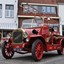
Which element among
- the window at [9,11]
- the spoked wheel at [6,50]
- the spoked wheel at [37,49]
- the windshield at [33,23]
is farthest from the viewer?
the window at [9,11]

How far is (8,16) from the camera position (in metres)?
45.1

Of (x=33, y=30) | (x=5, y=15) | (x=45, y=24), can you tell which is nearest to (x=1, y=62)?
(x=33, y=30)

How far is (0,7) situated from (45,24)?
96.7 feet

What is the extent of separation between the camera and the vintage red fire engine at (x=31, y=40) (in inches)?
585

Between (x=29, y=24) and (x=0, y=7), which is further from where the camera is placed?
(x=0, y=7)

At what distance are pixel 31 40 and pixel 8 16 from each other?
3033 centimetres

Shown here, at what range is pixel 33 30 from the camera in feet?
49.8

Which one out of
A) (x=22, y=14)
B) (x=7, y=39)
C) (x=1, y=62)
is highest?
(x=22, y=14)

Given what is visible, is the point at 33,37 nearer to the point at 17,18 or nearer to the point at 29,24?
the point at 29,24

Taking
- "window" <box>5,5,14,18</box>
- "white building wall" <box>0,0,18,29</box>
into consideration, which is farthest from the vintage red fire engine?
"window" <box>5,5,14,18</box>

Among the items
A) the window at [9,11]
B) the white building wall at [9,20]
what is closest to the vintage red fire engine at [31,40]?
the white building wall at [9,20]

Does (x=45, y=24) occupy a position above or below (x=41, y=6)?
below

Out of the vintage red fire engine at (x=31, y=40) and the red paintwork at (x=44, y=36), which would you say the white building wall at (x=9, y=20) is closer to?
the red paintwork at (x=44, y=36)

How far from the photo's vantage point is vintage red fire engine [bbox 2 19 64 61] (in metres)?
14.9
